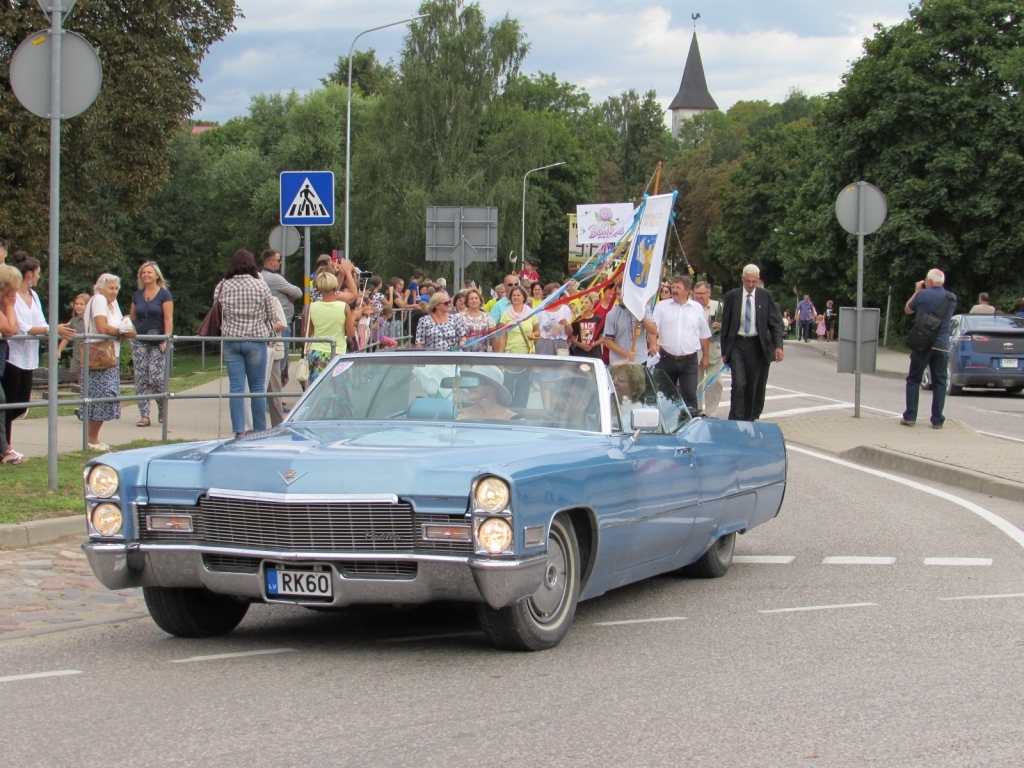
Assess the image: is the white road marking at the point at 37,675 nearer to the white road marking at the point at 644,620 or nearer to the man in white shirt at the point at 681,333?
the white road marking at the point at 644,620

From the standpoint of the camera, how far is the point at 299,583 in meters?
5.84

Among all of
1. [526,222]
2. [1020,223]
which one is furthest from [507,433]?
[526,222]

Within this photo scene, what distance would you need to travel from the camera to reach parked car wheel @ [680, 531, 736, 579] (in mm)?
8383

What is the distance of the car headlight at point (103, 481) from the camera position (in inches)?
244

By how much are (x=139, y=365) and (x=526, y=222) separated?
61827 millimetres

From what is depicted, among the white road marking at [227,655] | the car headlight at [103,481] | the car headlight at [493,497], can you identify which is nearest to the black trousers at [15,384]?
the car headlight at [103,481]

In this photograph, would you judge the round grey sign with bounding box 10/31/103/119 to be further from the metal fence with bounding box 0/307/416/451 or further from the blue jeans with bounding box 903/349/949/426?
the blue jeans with bounding box 903/349/949/426

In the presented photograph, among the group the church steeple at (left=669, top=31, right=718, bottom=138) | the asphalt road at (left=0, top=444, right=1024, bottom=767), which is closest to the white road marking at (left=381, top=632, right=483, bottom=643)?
the asphalt road at (left=0, top=444, right=1024, bottom=767)

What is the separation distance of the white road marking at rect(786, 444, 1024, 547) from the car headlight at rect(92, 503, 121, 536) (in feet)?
21.0

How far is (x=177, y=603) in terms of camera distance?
6398 mm

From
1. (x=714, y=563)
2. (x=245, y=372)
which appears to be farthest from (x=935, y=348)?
(x=714, y=563)

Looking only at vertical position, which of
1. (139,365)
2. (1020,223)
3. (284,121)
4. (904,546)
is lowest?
(904,546)

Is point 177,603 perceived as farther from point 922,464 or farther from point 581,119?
point 581,119

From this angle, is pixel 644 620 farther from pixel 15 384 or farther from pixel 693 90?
pixel 693 90
